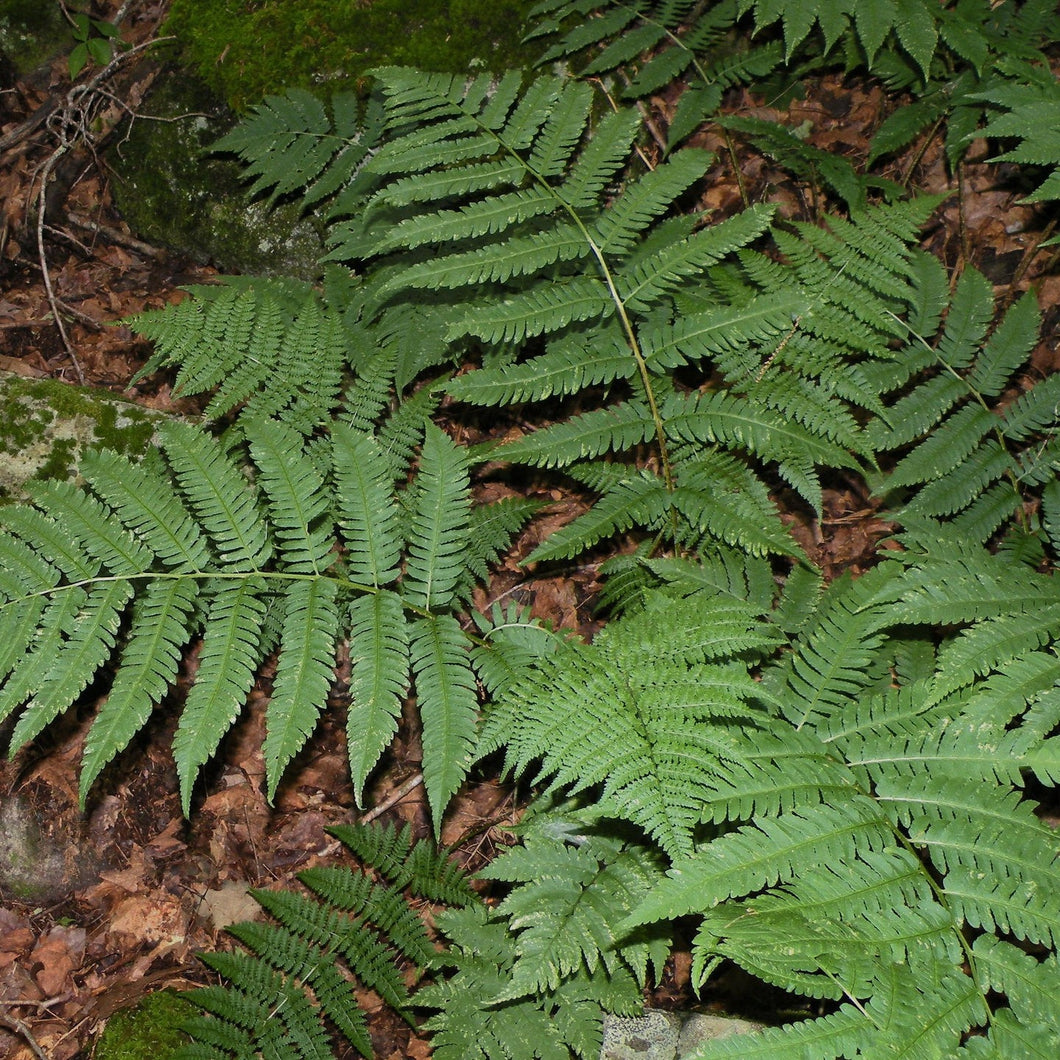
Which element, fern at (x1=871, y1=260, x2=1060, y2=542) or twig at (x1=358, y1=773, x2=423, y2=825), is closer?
fern at (x1=871, y1=260, x2=1060, y2=542)

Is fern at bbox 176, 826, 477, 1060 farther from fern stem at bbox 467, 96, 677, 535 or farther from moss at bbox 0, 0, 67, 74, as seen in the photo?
moss at bbox 0, 0, 67, 74

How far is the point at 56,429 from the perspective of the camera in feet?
13.6

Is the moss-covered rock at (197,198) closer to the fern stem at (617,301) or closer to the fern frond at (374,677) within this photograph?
the fern stem at (617,301)

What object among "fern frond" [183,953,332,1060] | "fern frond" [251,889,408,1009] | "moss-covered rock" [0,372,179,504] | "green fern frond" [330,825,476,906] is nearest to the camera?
"fern frond" [183,953,332,1060]

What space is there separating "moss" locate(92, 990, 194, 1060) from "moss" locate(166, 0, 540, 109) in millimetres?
4854

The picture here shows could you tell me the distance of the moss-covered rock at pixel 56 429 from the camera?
13.4ft

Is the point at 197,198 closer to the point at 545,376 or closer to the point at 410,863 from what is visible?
the point at 545,376

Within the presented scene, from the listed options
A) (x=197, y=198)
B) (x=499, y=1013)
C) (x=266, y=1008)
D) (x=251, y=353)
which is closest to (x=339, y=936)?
(x=266, y=1008)

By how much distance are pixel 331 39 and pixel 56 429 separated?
291 centimetres

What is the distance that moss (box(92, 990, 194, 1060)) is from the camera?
338 cm

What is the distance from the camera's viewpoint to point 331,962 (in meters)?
3.36

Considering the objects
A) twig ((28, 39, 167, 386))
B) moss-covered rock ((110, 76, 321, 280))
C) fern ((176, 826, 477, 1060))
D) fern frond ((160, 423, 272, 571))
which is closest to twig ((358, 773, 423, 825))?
fern ((176, 826, 477, 1060))

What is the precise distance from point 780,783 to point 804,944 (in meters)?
0.50

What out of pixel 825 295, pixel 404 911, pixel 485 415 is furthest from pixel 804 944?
pixel 485 415
